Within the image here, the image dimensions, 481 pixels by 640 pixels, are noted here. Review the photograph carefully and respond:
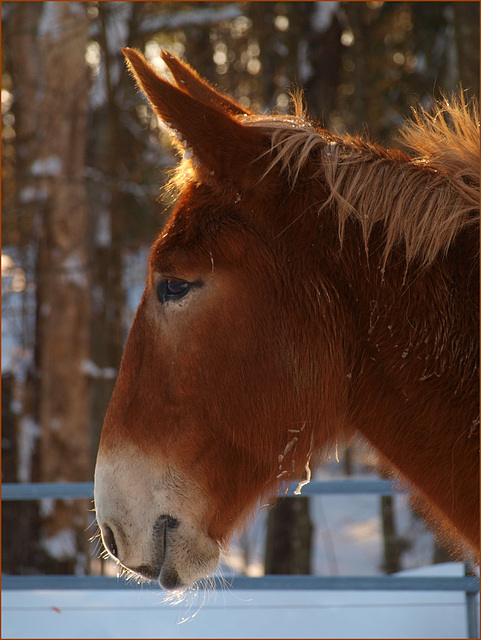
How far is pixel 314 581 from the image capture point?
11.3 ft

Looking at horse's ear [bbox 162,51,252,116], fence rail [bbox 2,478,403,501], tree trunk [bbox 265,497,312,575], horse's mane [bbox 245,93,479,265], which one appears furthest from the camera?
tree trunk [bbox 265,497,312,575]

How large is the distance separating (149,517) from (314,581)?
1948 mm

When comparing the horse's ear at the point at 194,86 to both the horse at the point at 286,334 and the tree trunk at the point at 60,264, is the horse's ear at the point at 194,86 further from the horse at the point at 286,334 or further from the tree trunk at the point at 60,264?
the tree trunk at the point at 60,264

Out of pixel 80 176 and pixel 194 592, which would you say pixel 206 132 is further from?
pixel 80 176

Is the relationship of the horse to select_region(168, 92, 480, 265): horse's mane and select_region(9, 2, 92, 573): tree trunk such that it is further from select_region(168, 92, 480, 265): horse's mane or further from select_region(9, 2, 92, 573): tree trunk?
select_region(9, 2, 92, 573): tree trunk

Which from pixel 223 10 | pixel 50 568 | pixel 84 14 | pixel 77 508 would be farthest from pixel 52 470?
pixel 223 10

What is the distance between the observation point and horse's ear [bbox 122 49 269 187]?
1772mm

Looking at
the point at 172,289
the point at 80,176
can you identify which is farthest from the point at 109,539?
the point at 80,176

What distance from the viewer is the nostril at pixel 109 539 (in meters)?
1.89

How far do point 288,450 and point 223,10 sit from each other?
862 cm

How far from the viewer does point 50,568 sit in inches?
270

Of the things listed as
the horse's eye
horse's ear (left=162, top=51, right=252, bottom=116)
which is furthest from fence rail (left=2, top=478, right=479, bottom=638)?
horse's ear (left=162, top=51, right=252, bottom=116)

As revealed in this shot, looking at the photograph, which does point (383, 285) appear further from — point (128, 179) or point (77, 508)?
point (128, 179)

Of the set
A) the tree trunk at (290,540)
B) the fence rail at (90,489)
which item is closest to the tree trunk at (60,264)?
the tree trunk at (290,540)
